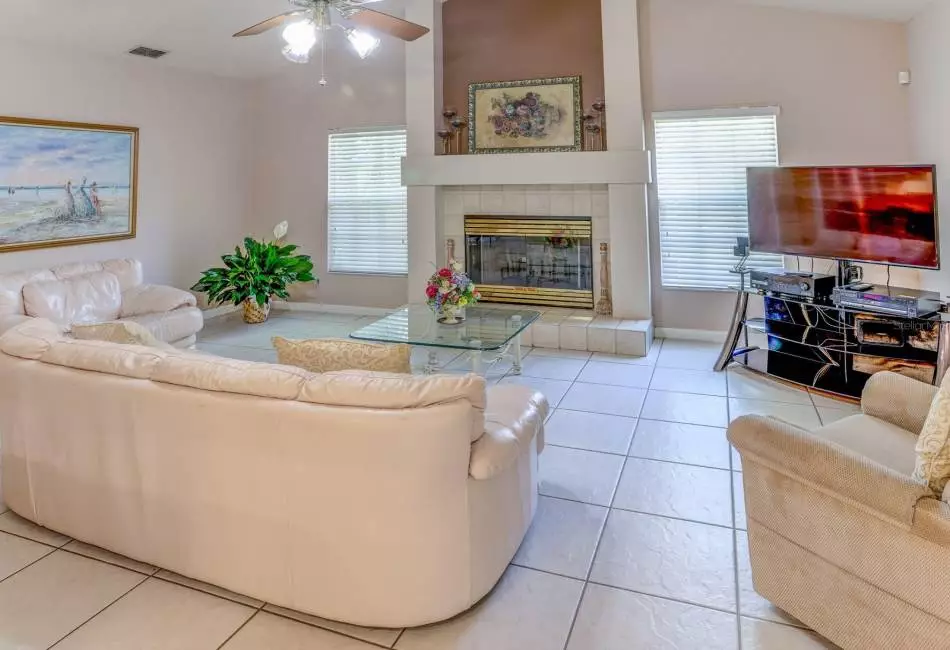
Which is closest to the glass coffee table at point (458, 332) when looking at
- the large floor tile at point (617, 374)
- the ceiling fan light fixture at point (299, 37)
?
the large floor tile at point (617, 374)

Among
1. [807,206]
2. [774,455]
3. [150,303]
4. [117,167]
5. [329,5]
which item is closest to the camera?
[774,455]

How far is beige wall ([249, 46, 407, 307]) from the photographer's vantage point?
6.62 m

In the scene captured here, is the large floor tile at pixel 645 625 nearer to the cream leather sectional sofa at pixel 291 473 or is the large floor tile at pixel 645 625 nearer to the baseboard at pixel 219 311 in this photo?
the cream leather sectional sofa at pixel 291 473

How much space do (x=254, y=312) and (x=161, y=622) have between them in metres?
4.92

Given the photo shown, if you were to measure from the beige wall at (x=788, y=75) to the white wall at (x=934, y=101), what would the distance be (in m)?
0.20

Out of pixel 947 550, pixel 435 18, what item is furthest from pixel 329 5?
pixel 947 550

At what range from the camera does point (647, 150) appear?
17.7 feet

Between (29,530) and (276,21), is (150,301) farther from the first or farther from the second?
(29,530)

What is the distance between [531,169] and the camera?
567cm

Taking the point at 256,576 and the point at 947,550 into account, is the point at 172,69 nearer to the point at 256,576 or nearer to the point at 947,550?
the point at 256,576

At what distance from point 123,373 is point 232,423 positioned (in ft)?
1.93

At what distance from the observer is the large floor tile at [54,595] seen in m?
1.94

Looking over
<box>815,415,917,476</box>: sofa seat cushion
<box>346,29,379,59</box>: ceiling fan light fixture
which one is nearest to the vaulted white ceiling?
<box>346,29,379,59</box>: ceiling fan light fixture

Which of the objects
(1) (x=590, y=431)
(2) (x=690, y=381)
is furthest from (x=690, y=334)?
(1) (x=590, y=431)
